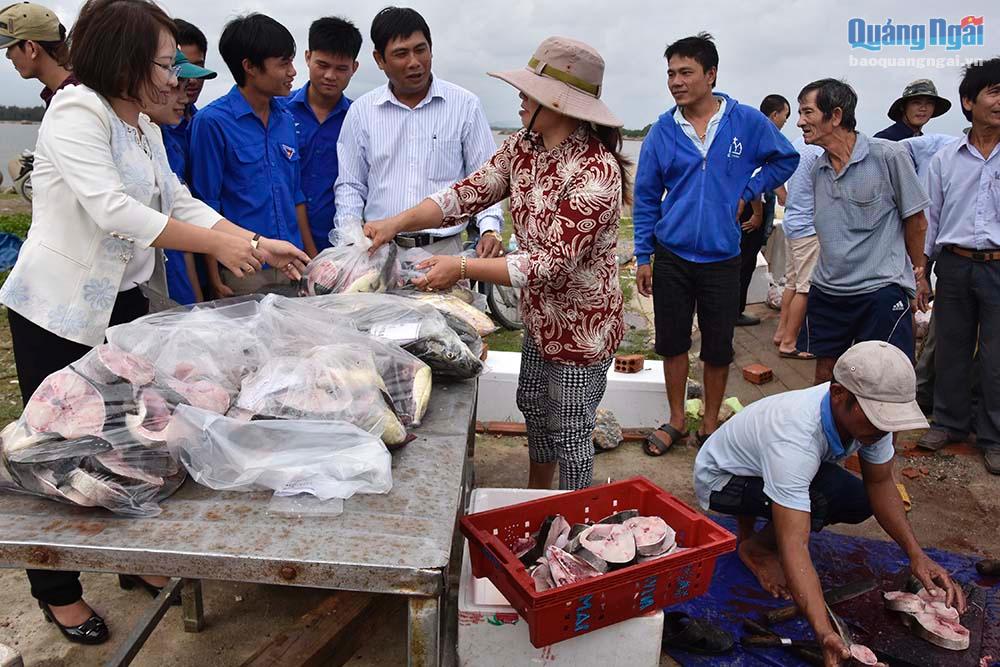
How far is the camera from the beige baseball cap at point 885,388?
83.7 inches

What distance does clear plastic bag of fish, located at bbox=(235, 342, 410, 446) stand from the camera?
1.71 metres

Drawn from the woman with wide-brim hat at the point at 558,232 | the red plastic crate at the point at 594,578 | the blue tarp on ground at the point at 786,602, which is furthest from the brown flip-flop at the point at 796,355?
the red plastic crate at the point at 594,578

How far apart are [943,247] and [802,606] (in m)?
2.72

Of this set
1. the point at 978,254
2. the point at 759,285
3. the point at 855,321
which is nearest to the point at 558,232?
the point at 855,321

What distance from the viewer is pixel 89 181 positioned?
1818 mm

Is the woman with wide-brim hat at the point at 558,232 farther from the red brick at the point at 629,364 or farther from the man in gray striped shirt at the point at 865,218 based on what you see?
the man in gray striped shirt at the point at 865,218

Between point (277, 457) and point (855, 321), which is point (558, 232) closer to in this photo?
point (277, 457)

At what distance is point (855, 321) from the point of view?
147 inches

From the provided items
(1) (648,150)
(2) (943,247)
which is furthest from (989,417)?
(1) (648,150)

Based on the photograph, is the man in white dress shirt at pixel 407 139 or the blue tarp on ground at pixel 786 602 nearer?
the blue tarp on ground at pixel 786 602

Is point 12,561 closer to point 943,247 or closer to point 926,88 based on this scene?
point 943,247

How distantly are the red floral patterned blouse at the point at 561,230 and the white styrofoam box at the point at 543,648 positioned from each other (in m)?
0.95

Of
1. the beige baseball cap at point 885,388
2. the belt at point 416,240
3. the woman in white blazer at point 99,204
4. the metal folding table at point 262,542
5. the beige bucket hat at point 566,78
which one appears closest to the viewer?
the metal folding table at point 262,542

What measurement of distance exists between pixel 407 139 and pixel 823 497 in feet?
7.23
